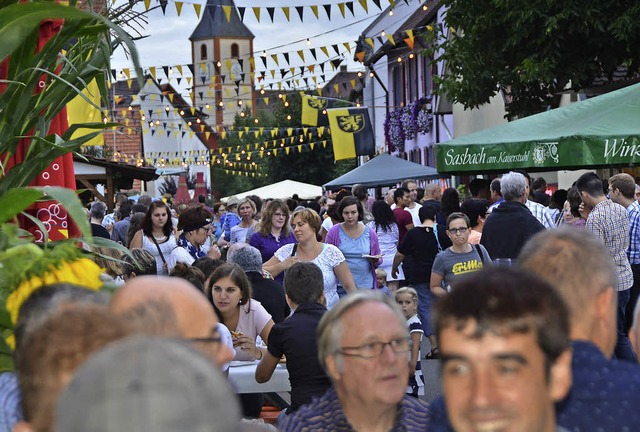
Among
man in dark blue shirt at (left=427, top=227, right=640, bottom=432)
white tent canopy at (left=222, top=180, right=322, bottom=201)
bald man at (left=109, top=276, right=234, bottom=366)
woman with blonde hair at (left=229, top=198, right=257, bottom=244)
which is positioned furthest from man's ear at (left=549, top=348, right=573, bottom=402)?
white tent canopy at (left=222, top=180, right=322, bottom=201)

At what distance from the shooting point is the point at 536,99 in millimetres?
19484

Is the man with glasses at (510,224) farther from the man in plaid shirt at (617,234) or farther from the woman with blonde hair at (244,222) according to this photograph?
the woman with blonde hair at (244,222)

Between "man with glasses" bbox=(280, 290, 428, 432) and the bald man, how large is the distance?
110 cm

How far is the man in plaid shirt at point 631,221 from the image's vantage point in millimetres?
9625

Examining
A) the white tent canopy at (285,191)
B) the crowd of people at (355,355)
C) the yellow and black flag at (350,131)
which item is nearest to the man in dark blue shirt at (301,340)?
the crowd of people at (355,355)

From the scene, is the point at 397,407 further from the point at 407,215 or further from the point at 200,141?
the point at 200,141

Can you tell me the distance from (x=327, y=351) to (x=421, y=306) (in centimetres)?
812

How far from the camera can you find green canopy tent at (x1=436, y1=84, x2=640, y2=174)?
1015 cm

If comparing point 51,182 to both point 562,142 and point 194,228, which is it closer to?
point 194,228

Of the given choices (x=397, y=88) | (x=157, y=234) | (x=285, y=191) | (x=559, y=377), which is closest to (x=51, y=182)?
(x=559, y=377)

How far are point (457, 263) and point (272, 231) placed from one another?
225cm

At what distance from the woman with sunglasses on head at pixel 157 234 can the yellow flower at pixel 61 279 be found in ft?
24.9

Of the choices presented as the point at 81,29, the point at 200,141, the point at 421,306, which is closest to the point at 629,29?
the point at 421,306

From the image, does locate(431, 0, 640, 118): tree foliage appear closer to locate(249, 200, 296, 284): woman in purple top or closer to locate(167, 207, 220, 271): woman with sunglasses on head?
locate(249, 200, 296, 284): woman in purple top
